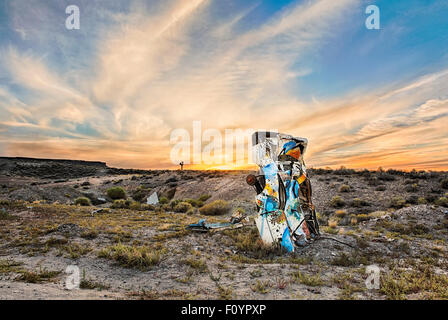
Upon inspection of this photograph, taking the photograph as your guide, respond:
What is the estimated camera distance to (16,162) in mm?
65000

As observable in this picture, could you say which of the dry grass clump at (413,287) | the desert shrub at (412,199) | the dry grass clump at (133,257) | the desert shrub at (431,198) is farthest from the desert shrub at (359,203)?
the dry grass clump at (133,257)

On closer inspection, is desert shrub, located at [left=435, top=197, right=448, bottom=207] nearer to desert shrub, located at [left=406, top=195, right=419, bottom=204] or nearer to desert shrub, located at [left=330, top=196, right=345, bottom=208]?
desert shrub, located at [left=406, top=195, right=419, bottom=204]

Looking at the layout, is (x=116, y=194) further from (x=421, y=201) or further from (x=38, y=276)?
(x=421, y=201)

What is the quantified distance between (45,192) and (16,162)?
60.8 metres

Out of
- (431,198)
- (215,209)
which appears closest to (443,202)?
(431,198)

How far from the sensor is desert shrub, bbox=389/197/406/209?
14293 millimetres

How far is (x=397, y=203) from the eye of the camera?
14.4 meters

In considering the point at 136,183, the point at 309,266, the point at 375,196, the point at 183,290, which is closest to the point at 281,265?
the point at 309,266

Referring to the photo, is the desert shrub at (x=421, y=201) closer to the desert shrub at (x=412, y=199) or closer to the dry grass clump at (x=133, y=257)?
the desert shrub at (x=412, y=199)

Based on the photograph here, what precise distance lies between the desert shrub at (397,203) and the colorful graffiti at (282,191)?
10.4m

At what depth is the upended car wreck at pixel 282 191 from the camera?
6.59 m
